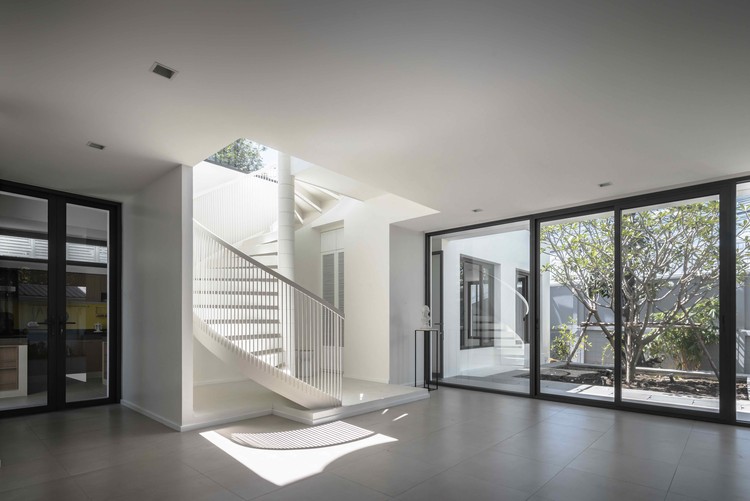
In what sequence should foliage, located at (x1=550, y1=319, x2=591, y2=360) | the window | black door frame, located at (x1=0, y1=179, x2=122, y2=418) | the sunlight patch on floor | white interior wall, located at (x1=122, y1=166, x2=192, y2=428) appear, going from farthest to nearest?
the window
foliage, located at (x1=550, y1=319, x2=591, y2=360)
black door frame, located at (x1=0, y1=179, x2=122, y2=418)
white interior wall, located at (x1=122, y1=166, x2=192, y2=428)
the sunlight patch on floor

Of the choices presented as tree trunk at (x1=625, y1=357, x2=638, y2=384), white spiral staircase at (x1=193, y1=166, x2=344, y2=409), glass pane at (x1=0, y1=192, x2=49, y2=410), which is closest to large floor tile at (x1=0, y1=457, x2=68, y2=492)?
white spiral staircase at (x1=193, y1=166, x2=344, y2=409)

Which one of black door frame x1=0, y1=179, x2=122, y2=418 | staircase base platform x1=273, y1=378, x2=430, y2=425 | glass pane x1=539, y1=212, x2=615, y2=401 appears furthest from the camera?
glass pane x1=539, y1=212, x2=615, y2=401

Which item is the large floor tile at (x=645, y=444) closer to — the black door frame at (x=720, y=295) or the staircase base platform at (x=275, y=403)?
the black door frame at (x=720, y=295)

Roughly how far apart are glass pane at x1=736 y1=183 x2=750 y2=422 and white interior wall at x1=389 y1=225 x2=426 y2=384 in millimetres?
4414

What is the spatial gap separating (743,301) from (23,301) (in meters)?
8.44

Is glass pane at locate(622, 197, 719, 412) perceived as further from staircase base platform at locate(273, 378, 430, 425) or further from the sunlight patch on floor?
the sunlight patch on floor

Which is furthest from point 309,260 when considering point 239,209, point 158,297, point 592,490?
point 592,490

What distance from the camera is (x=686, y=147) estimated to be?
4.05 m

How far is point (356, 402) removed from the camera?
18.5 ft

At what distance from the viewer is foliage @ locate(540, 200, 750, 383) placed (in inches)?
205

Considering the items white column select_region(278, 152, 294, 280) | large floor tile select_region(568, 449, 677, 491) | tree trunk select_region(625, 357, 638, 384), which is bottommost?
large floor tile select_region(568, 449, 677, 491)

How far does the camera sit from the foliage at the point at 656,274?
5.22 metres

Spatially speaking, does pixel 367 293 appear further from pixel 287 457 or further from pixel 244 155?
pixel 244 155

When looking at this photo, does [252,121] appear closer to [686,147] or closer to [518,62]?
[518,62]
